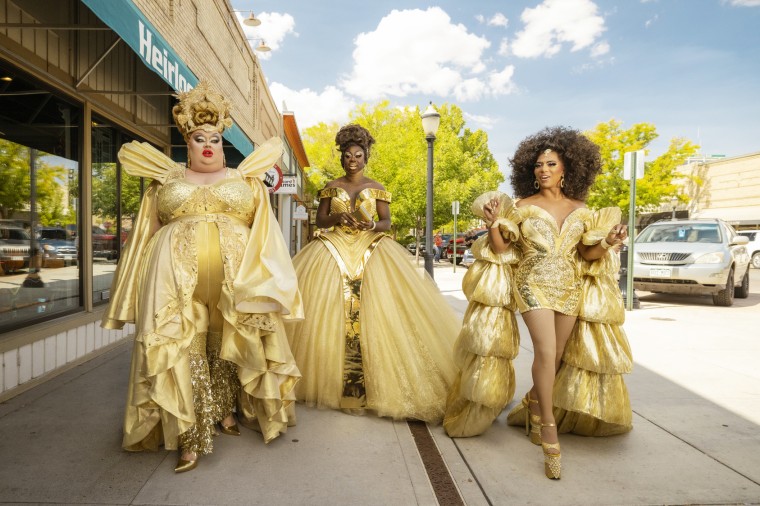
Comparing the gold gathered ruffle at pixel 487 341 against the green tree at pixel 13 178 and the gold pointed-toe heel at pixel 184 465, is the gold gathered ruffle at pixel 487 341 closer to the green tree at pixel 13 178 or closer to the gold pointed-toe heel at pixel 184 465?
the gold pointed-toe heel at pixel 184 465

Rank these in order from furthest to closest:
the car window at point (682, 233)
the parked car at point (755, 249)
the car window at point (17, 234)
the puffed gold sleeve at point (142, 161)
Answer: the parked car at point (755, 249) → the car window at point (682, 233) → the car window at point (17, 234) → the puffed gold sleeve at point (142, 161)

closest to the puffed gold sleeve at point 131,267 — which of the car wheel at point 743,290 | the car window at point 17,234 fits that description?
the car window at point 17,234

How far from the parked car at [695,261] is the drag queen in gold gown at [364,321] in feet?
26.0

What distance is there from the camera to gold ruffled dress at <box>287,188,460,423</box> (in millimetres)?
3426

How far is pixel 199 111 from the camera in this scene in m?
2.91

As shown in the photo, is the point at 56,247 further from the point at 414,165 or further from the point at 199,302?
the point at 414,165

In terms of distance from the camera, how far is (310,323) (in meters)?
3.57

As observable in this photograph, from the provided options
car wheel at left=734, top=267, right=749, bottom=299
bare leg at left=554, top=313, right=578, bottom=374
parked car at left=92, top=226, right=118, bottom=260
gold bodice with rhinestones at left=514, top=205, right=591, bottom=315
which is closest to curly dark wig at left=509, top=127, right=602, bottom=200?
gold bodice with rhinestones at left=514, top=205, right=591, bottom=315

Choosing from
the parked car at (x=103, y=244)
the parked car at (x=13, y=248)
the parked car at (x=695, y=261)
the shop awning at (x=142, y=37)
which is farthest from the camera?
the parked car at (x=695, y=261)

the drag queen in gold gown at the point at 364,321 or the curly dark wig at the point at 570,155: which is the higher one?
the curly dark wig at the point at 570,155

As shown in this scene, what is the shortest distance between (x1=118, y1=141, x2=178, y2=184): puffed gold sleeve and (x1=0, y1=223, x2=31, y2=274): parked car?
243 cm

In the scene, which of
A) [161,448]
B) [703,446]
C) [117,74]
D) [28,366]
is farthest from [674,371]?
[117,74]

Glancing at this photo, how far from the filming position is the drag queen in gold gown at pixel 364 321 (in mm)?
3430

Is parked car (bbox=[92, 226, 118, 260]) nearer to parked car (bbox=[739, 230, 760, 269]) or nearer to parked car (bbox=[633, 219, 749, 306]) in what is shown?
parked car (bbox=[633, 219, 749, 306])
